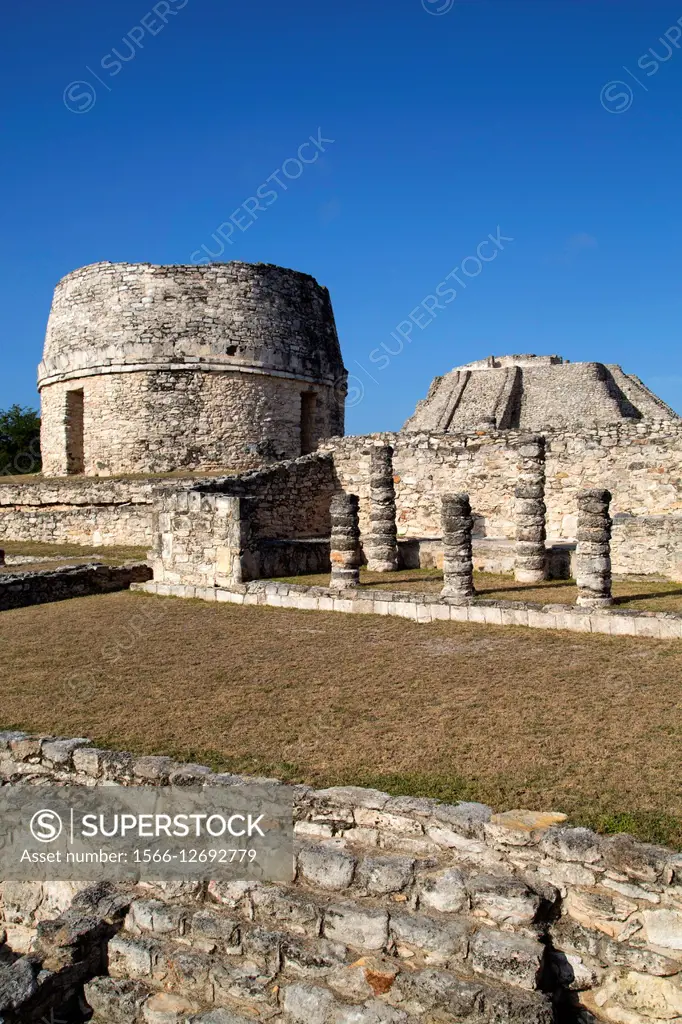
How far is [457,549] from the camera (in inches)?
435

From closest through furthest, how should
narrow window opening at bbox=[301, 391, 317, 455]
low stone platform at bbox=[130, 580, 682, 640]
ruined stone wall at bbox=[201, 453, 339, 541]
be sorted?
low stone platform at bbox=[130, 580, 682, 640] < ruined stone wall at bbox=[201, 453, 339, 541] < narrow window opening at bbox=[301, 391, 317, 455]

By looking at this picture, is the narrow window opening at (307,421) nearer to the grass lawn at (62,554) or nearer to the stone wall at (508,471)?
the stone wall at (508,471)

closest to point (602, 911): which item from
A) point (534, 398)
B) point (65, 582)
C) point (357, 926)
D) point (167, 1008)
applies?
point (357, 926)

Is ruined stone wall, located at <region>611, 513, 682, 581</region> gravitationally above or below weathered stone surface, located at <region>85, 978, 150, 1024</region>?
above

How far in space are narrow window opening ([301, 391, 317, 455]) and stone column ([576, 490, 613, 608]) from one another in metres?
13.7

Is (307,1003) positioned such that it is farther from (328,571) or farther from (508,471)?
(508,471)

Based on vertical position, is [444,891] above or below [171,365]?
below

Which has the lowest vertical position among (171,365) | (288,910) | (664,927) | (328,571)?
(288,910)

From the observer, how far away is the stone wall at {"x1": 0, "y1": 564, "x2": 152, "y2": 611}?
38.1 ft

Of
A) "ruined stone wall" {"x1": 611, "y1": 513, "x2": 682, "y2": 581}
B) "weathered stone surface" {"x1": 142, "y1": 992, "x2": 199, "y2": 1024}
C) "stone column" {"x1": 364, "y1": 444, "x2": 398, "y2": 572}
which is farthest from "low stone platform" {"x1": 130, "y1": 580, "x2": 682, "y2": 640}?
"weathered stone surface" {"x1": 142, "y1": 992, "x2": 199, "y2": 1024}

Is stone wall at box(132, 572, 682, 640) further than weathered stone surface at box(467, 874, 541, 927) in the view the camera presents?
Yes

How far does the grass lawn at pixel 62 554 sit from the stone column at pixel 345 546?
4.23 m

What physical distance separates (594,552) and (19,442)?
3543 centimetres

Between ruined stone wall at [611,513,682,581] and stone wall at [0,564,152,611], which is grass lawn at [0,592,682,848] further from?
ruined stone wall at [611,513,682,581]
